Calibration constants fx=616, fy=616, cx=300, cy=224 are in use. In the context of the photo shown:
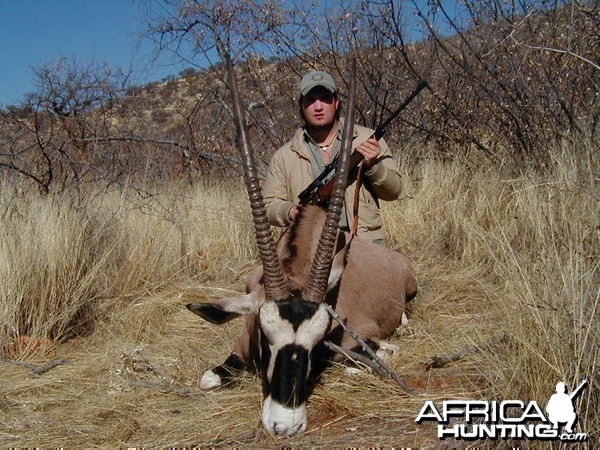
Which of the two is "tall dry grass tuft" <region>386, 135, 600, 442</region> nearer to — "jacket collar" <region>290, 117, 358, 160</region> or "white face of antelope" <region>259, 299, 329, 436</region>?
"white face of antelope" <region>259, 299, 329, 436</region>

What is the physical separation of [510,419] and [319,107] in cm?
316

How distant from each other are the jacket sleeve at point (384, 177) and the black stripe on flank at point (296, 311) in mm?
1866

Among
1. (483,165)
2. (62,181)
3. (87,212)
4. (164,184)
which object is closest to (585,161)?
(483,165)

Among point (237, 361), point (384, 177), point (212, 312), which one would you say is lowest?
point (237, 361)

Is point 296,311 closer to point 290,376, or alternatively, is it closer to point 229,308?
point 290,376

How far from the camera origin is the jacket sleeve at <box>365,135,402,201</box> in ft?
16.1

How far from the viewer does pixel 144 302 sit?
5.36 m

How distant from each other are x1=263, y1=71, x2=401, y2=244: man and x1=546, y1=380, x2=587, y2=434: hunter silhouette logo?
262 centimetres

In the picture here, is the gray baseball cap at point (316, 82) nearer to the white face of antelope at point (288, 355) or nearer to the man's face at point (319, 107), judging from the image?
the man's face at point (319, 107)

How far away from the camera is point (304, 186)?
5.29 m

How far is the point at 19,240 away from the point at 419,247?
152 inches

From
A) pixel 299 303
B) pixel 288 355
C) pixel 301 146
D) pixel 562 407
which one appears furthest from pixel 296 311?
pixel 301 146

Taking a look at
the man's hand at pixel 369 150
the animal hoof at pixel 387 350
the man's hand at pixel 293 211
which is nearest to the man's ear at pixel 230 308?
the animal hoof at pixel 387 350

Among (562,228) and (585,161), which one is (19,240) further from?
(585,161)
